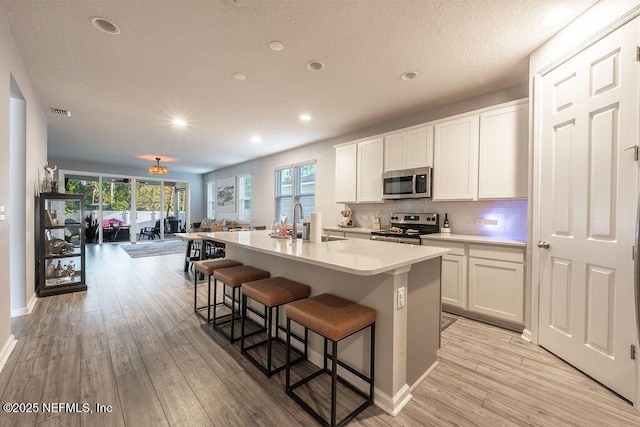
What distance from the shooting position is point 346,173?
4.62 metres

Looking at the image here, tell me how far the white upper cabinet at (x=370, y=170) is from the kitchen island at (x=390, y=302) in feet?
7.44

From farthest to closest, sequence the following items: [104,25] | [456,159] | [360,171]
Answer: [360,171] → [456,159] → [104,25]

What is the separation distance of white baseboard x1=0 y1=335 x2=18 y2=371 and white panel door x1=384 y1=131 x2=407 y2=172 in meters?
4.28

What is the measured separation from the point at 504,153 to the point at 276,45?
101 inches

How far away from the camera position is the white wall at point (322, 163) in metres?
3.39

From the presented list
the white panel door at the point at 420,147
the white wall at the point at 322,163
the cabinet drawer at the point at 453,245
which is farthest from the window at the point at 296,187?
the cabinet drawer at the point at 453,245

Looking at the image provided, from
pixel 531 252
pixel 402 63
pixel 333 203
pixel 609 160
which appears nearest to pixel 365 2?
pixel 402 63

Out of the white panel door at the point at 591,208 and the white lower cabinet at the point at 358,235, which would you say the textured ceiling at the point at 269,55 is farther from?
the white lower cabinet at the point at 358,235

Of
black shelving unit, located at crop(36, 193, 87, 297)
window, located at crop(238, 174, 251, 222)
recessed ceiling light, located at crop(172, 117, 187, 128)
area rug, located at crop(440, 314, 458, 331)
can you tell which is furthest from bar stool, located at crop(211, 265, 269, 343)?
window, located at crop(238, 174, 251, 222)

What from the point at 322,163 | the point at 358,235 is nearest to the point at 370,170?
the point at 358,235

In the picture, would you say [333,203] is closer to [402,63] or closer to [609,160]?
[402,63]

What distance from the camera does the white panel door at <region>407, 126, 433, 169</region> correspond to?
11.4 ft

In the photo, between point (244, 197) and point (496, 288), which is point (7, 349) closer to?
point (496, 288)

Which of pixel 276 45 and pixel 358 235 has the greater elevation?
pixel 276 45
